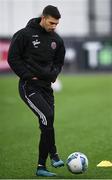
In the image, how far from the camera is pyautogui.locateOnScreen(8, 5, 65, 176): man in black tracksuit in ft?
34.3

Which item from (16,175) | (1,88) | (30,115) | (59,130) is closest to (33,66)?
(16,175)

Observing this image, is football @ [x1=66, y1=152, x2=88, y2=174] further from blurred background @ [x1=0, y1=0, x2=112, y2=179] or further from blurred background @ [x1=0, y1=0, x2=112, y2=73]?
blurred background @ [x1=0, y1=0, x2=112, y2=73]

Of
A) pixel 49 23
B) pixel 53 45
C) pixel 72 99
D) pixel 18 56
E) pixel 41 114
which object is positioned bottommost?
pixel 72 99

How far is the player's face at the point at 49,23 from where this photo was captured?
34.0ft

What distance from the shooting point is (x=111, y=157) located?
1198cm

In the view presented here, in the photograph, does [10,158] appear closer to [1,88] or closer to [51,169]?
[51,169]

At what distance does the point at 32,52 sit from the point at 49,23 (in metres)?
0.45

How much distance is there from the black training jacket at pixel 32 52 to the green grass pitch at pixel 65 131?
4.27 feet

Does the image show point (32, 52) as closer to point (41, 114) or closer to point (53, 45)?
point (53, 45)

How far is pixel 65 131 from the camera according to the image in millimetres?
15875

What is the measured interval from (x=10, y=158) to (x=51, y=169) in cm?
120

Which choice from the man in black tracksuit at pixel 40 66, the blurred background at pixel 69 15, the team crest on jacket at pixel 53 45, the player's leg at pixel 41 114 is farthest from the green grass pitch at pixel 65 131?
the blurred background at pixel 69 15

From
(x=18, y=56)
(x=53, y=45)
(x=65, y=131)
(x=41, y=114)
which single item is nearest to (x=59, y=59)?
(x=53, y=45)

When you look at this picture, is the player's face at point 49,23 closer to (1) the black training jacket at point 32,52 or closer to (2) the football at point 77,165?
(1) the black training jacket at point 32,52
